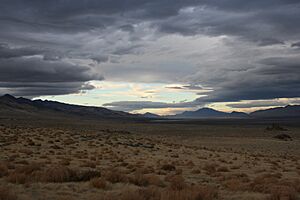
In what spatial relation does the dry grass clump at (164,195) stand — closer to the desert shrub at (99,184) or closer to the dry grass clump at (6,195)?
the desert shrub at (99,184)

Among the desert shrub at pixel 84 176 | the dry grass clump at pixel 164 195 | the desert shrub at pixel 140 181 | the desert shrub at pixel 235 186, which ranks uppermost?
the dry grass clump at pixel 164 195

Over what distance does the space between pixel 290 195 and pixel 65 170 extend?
7688 mm

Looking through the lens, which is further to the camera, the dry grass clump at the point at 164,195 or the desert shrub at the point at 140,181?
the desert shrub at the point at 140,181

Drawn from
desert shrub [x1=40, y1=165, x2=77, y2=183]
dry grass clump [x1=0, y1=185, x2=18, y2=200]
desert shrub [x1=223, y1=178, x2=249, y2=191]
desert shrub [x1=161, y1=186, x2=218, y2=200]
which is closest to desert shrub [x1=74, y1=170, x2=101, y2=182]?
desert shrub [x1=40, y1=165, x2=77, y2=183]

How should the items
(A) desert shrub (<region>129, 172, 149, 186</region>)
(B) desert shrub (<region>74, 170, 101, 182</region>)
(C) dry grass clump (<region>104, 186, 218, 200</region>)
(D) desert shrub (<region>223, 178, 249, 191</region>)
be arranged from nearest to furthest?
(C) dry grass clump (<region>104, 186, 218, 200</region>), (D) desert shrub (<region>223, 178, 249, 191</region>), (A) desert shrub (<region>129, 172, 149, 186</region>), (B) desert shrub (<region>74, 170, 101, 182</region>)

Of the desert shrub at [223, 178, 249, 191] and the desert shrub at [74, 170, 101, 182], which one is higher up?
the desert shrub at [74, 170, 101, 182]

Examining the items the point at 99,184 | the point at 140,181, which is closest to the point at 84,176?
the point at 99,184

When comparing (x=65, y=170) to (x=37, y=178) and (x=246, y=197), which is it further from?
(x=246, y=197)

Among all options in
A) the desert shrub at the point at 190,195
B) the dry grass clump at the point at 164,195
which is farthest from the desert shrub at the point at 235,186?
the dry grass clump at the point at 164,195

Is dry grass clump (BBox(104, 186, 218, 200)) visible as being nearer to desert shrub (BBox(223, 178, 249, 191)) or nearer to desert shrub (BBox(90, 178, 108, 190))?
desert shrub (BBox(90, 178, 108, 190))

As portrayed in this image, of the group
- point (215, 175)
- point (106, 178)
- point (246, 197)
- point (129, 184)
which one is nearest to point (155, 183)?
point (129, 184)

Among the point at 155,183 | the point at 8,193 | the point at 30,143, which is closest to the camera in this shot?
the point at 8,193

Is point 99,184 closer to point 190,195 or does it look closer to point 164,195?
point 164,195

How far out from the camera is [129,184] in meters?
12.9
